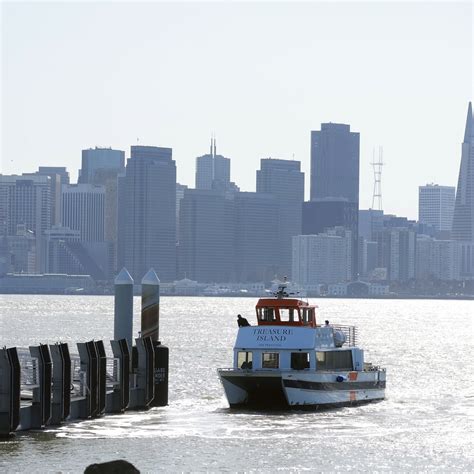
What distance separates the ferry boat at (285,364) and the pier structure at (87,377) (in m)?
2.82

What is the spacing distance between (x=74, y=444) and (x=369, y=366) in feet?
72.5

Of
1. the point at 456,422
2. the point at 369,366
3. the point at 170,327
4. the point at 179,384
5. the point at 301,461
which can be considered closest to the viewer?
the point at 301,461

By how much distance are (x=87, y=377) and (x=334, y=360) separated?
12.7 metres

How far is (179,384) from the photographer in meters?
77.6

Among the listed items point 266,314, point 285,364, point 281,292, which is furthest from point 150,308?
point 285,364

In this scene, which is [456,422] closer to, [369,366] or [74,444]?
[369,366]

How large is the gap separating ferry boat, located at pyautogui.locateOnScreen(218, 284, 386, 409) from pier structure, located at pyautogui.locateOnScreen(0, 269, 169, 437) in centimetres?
282

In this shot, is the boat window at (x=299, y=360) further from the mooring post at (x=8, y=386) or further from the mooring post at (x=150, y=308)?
the mooring post at (x=8, y=386)

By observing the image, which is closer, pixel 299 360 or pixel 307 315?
pixel 299 360

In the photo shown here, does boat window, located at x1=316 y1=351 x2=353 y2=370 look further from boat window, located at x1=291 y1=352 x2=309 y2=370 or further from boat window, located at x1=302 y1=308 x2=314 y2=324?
boat window, located at x1=302 y1=308 x2=314 y2=324

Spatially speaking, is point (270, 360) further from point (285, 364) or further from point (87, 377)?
point (87, 377)

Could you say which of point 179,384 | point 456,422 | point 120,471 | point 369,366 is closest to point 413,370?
point 179,384

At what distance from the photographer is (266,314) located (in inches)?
2457

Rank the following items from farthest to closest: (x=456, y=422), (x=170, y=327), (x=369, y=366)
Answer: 1. (x=170, y=327)
2. (x=369, y=366)
3. (x=456, y=422)
